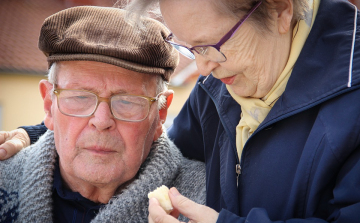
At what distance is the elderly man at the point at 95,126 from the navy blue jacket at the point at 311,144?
587mm

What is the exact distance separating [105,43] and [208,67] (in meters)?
0.74

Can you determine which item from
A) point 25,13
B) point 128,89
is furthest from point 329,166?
point 25,13

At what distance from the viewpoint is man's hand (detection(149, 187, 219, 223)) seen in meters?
1.77

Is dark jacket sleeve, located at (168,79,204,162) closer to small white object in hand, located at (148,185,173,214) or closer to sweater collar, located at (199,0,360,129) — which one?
small white object in hand, located at (148,185,173,214)

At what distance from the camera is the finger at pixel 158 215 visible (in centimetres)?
180

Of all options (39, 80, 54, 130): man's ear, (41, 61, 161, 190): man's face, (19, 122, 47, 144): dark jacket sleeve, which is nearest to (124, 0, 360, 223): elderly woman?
(41, 61, 161, 190): man's face

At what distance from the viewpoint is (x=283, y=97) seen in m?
1.86

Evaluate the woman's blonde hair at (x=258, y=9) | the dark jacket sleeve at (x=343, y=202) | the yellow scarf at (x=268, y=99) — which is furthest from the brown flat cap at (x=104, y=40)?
the dark jacket sleeve at (x=343, y=202)

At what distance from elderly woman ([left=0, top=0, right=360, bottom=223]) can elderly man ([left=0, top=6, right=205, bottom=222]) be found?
429mm

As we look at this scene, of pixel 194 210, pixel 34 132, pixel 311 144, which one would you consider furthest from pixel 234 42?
pixel 34 132

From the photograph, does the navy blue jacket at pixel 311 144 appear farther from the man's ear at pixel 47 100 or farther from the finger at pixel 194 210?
the man's ear at pixel 47 100

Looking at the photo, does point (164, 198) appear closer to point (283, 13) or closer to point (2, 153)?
point (283, 13)

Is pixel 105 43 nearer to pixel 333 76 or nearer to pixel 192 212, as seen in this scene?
pixel 192 212

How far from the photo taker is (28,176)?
2.56 m
